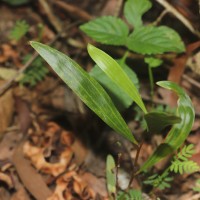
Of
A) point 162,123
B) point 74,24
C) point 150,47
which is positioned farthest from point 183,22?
point 162,123

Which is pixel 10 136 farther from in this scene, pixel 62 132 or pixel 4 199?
pixel 4 199

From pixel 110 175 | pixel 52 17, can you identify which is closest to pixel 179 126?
pixel 110 175

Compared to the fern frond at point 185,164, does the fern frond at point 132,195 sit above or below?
below

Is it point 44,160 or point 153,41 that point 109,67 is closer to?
point 153,41

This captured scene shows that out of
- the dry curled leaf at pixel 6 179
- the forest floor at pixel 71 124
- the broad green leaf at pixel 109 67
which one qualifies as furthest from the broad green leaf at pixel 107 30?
the dry curled leaf at pixel 6 179

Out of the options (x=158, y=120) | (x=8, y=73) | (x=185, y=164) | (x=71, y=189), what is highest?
(x=158, y=120)

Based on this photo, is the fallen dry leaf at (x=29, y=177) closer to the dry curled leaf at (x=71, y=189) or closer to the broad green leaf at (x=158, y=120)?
the dry curled leaf at (x=71, y=189)

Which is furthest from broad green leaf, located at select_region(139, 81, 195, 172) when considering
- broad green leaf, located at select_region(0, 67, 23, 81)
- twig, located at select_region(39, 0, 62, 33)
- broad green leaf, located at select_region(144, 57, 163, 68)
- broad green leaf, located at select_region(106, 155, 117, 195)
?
twig, located at select_region(39, 0, 62, 33)
